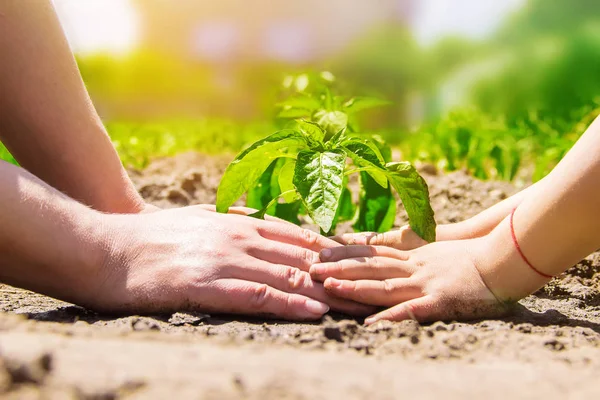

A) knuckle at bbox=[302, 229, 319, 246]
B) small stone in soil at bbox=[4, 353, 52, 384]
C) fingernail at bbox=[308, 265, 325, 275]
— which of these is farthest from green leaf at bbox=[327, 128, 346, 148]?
small stone in soil at bbox=[4, 353, 52, 384]

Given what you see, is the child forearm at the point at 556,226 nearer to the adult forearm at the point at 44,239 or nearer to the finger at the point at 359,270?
the finger at the point at 359,270

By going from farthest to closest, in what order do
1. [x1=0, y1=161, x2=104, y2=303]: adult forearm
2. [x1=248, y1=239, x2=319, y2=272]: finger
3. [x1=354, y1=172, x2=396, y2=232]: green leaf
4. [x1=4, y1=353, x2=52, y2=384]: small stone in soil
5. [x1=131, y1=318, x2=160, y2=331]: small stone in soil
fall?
[x1=354, y1=172, x2=396, y2=232]: green leaf → [x1=248, y1=239, x2=319, y2=272]: finger → [x1=0, y1=161, x2=104, y2=303]: adult forearm → [x1=131, y1=318, x2=160, y2=331]: small stone in soil → [x1=4, y1=353, x2=52, y2=384]: small stone in soil

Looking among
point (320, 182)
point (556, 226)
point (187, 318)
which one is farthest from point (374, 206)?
point (187, 318)

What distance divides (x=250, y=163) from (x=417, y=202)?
47 centimetres

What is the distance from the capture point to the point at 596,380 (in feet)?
3.31

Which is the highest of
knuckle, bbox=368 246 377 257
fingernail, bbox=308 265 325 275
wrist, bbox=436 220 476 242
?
wrist, bbox=436 220 476 242

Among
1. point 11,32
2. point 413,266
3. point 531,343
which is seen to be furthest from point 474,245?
point 11,32

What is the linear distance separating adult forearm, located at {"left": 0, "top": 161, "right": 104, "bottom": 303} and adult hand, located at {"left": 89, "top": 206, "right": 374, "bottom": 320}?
0.05 meters

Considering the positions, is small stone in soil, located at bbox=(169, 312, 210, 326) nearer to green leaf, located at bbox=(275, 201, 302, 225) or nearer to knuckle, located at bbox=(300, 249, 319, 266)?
knuckle, located at bbox=(300, 249, 319, 266)

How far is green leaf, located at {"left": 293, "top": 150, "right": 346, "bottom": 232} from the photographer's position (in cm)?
165

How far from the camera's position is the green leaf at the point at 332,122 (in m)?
2.14

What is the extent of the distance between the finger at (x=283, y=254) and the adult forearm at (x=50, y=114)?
600mm

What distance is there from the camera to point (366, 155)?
5.94ft

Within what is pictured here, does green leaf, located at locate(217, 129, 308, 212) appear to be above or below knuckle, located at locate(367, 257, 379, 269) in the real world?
above
